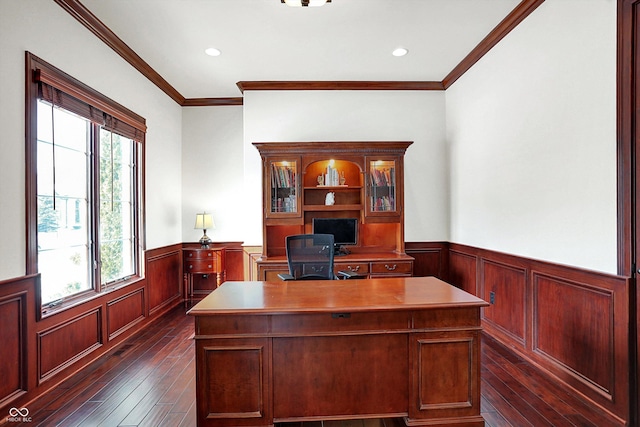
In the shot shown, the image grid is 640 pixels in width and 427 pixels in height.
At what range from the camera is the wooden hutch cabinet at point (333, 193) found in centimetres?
412

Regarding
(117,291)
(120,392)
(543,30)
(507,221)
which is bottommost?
(120,392)

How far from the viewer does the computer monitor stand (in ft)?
14.5

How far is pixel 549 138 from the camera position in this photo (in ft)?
8.92

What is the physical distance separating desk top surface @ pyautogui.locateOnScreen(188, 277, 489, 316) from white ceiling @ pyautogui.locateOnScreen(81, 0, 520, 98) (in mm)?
2291

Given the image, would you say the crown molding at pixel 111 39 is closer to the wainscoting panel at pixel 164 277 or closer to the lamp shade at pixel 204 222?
the lamp shade at pixel 204 222

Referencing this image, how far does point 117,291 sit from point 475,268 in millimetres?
3846

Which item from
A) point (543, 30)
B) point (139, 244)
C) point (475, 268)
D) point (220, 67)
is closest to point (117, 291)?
point (139, 244)

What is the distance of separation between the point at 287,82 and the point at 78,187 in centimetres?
271

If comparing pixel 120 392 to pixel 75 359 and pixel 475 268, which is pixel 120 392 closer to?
pixel 75 359

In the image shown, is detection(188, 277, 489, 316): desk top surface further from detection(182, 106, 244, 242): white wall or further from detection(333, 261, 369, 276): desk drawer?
detection(182, 106, 244, 242): white wall

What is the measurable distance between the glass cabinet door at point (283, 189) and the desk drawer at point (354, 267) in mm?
812

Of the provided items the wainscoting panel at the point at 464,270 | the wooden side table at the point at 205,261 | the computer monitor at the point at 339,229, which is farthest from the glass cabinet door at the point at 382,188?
the wooden side table at the point at 205,261

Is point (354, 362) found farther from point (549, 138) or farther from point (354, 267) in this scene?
point (549, 138)

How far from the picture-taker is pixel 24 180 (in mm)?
2334
